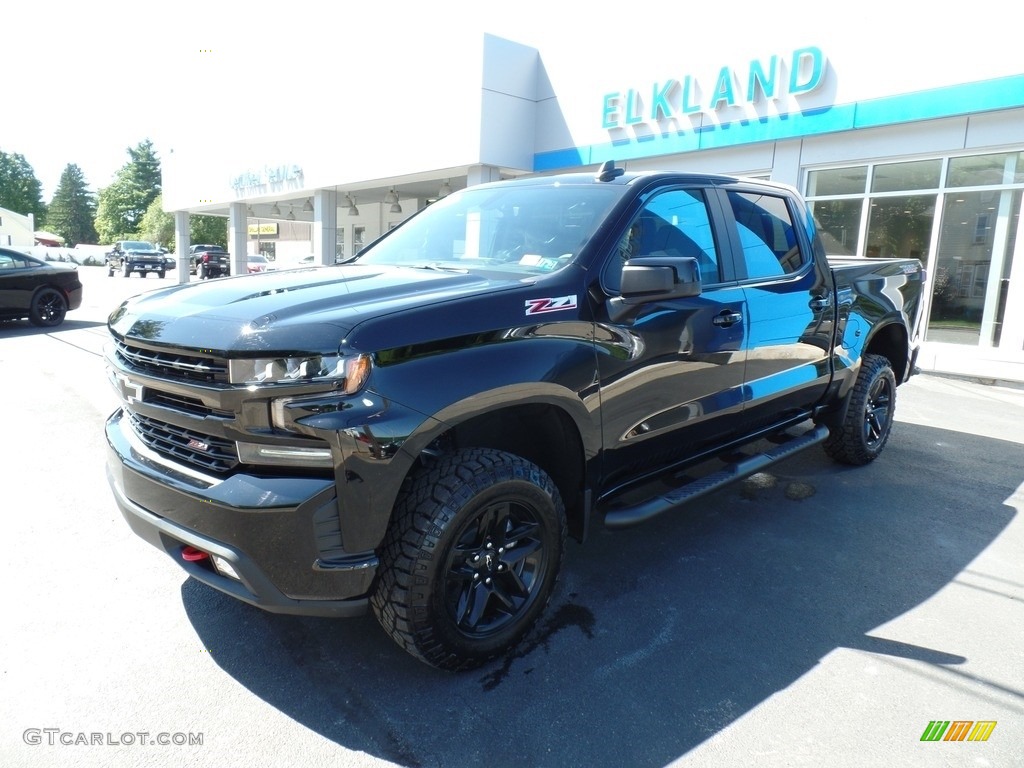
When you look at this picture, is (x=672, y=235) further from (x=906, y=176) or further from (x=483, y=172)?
(x=483, y=172)

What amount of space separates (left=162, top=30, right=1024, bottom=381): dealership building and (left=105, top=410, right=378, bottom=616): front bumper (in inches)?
395

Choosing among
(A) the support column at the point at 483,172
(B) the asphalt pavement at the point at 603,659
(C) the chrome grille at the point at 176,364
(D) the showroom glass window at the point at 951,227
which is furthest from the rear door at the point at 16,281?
(D) the showroom glass window at the point at 951,227

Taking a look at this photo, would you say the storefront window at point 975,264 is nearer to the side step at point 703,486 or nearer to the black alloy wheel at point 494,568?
the side step at point 703,486

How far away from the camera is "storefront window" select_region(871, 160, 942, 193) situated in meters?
10.5

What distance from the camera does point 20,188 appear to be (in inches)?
4166

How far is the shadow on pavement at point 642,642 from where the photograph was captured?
2.40m

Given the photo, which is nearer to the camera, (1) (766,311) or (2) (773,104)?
(1) (766,311)

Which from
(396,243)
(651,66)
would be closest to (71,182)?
(651,66)

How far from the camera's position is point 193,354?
2.36 m

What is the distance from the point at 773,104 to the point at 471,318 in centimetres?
1110

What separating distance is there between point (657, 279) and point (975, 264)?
9912 millimetres

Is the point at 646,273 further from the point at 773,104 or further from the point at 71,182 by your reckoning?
the point at 71,182

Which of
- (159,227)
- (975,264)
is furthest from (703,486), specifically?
(159,227)

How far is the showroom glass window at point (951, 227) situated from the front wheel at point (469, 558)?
33.0 feet
